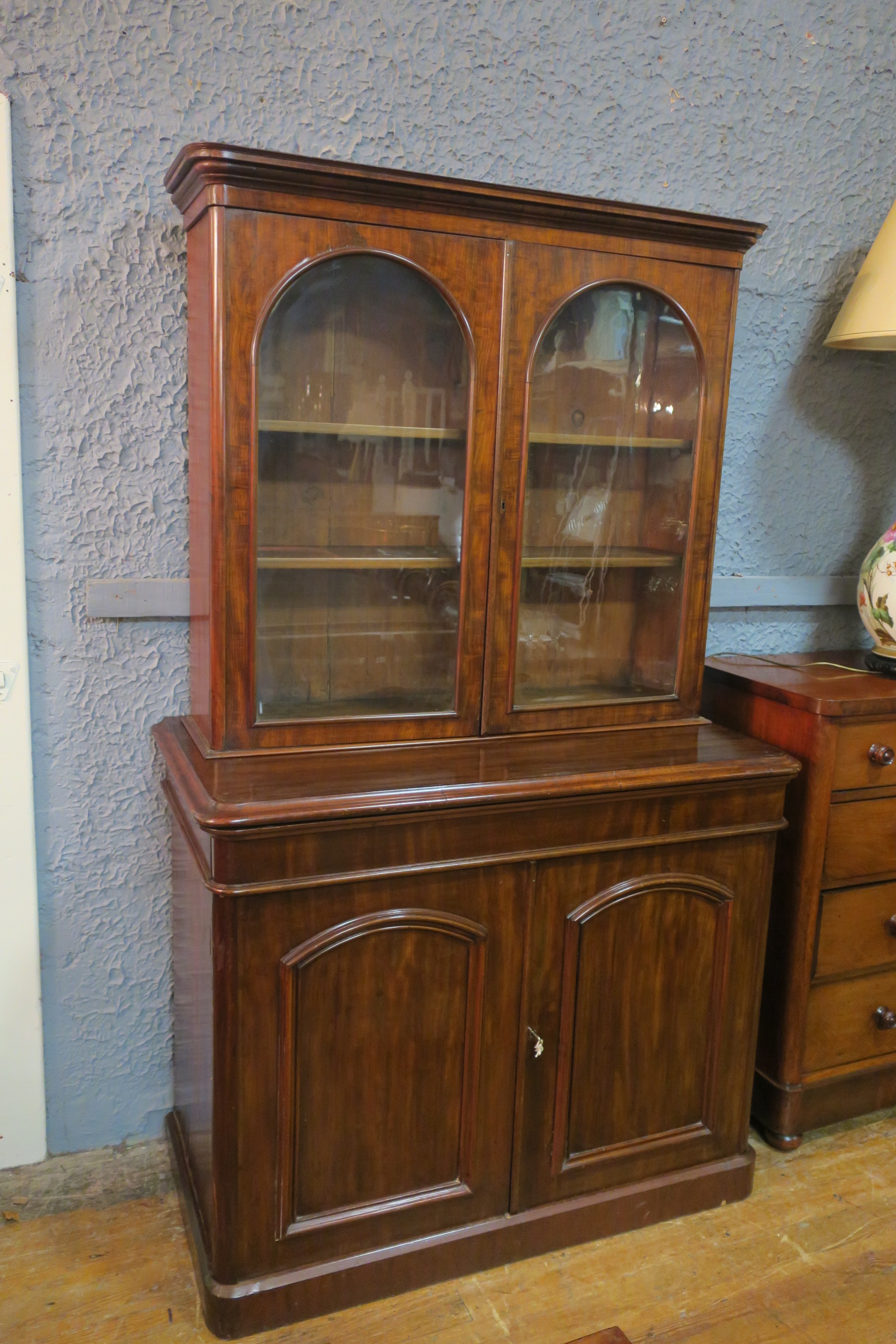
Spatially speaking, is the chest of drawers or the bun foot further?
the bun foot

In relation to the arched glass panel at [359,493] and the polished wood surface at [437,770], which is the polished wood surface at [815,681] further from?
the arched glass panel at [359,493]

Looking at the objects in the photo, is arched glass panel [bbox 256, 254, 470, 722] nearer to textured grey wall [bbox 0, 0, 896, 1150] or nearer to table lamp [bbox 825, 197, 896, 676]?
textured grey wall [bbox 0, 0, 896, 1150]

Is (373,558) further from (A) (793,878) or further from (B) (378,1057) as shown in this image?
(A) (793,878)

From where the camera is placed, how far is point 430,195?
4.74 feet

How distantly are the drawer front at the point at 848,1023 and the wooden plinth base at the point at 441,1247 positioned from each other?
0.25m

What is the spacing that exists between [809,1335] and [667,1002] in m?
0.50

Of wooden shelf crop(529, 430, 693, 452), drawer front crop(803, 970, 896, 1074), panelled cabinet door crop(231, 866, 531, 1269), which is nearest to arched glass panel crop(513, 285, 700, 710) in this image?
wooden shelf crop(529, 430, 693, 452)

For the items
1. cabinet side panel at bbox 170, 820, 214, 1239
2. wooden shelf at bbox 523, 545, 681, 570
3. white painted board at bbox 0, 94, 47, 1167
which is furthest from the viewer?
wooden shelf at bbox 523, 545, 681, 570

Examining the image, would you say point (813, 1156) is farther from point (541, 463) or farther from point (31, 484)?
point (31, 484)

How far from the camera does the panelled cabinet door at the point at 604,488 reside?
5.22ft

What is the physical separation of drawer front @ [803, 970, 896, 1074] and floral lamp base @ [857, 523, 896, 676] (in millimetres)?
605

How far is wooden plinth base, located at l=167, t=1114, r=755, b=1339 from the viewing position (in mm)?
1479

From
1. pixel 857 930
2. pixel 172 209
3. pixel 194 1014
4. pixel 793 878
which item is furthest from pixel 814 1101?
pixel 172 209

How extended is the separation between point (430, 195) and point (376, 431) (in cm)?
34
